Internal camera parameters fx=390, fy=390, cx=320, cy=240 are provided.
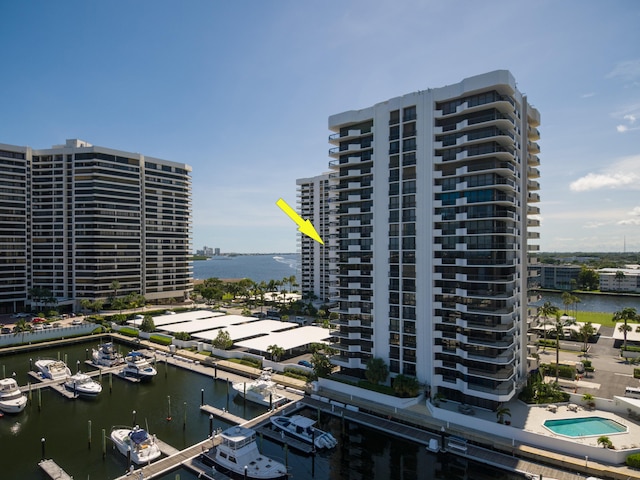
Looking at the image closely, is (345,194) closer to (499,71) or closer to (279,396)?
(499,71)

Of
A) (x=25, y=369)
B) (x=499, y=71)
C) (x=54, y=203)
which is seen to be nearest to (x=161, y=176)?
(x=54, y=203)

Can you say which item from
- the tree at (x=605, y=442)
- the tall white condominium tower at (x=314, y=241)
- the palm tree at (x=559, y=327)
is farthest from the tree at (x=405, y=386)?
the tall white condominium tower at (x=314, y=241)

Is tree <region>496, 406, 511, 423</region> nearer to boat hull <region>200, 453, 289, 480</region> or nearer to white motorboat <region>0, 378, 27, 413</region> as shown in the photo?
boat hull <region>200, 453, 289, 480</region>

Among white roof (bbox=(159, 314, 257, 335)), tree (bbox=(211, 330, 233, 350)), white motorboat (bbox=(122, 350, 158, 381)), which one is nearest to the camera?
→ white motorboat (bbox=(122, 350, 158, 381))

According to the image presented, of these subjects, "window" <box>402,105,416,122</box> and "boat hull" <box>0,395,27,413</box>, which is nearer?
"boat hull" <box>0,395,27,413</box>

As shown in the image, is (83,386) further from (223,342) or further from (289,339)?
(289,339)

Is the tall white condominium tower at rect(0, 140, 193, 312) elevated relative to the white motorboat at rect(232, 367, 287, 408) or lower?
elevated

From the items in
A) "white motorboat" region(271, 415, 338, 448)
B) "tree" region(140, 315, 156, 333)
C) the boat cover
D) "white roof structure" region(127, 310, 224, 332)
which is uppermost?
"tree" region(140, 315, 156, 333)

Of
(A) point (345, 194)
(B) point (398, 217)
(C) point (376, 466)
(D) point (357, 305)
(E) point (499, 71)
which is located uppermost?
(E) point (499, 71)

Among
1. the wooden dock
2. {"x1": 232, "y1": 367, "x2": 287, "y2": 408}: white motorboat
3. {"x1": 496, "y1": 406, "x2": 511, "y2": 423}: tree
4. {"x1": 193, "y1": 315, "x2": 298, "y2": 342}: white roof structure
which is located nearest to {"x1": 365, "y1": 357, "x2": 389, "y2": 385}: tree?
{"x1": 232, "y1": 367, "x2": 287, "y2": 408}: white motorboat
